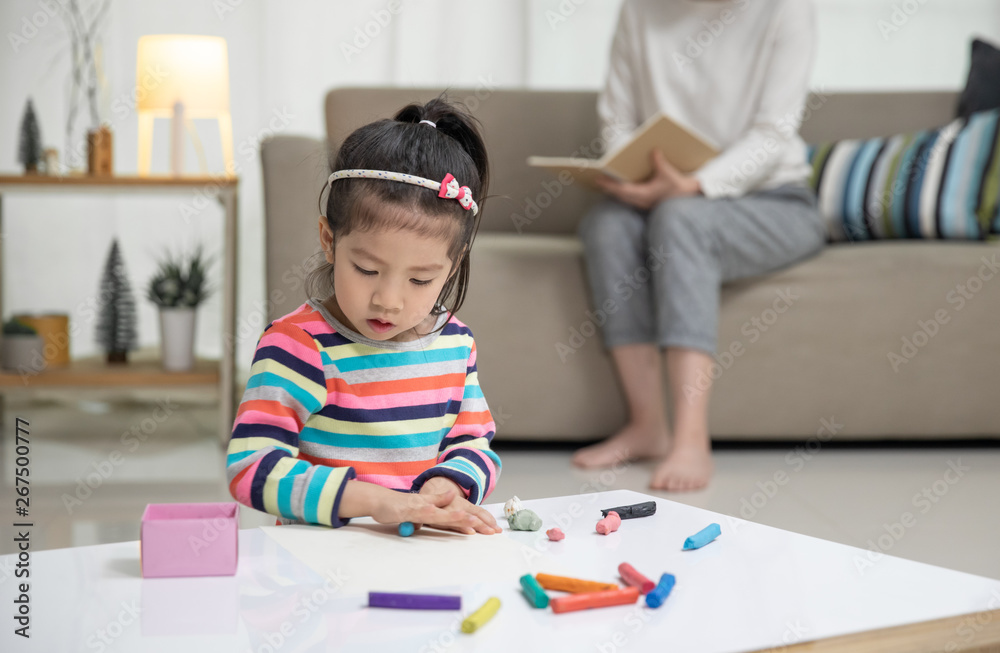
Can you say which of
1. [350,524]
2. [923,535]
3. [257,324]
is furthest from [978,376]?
[257,324]

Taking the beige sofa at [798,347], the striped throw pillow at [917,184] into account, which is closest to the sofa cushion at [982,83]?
the striped throw pillow at [917,184]

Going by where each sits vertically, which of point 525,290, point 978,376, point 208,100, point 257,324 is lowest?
point 257,324

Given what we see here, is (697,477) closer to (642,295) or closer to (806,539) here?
Result: (642,295)

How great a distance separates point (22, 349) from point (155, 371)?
11.1 inches

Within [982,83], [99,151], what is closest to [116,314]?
[99,151]

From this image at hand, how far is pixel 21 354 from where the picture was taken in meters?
1.92

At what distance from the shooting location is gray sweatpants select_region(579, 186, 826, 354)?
63.1 inches

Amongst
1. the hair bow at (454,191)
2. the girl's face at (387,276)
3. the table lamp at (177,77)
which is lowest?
the girl's face at (387,276)

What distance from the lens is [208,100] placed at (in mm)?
2113

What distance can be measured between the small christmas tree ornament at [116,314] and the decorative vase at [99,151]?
17 centimetres

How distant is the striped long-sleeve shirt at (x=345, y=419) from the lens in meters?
0.66

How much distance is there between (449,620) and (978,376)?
167 cm

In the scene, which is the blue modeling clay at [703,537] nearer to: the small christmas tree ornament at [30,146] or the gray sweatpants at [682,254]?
the gray sweatpants at [682,254]

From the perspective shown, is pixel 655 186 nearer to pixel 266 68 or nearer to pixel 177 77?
pixel 177 77
